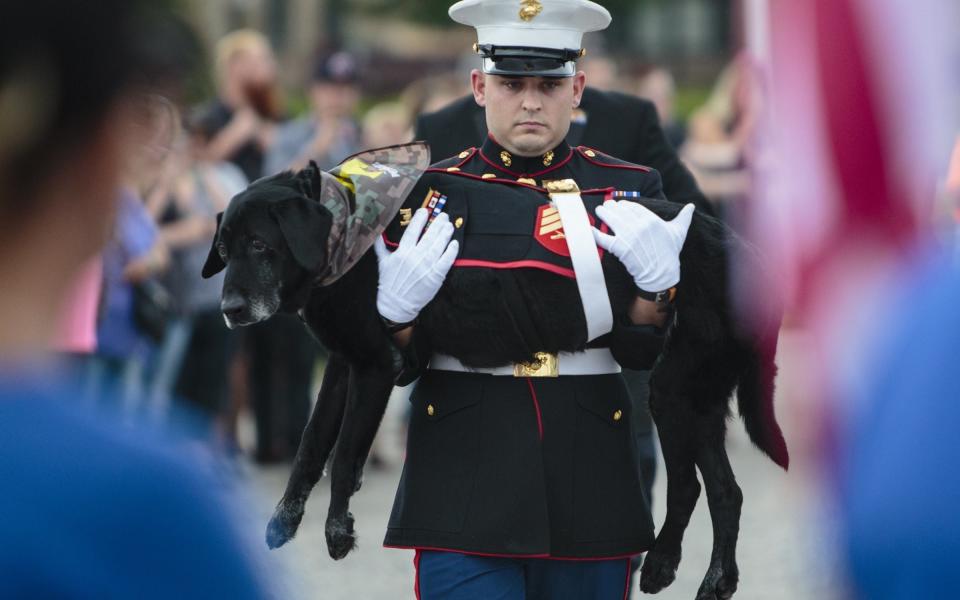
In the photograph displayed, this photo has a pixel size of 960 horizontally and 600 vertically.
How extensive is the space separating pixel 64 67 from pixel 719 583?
242 cm

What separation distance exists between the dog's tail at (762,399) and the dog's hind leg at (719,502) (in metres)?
0.08

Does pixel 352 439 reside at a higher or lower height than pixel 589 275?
lower

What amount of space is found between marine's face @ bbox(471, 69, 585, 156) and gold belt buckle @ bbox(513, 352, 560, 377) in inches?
20.1

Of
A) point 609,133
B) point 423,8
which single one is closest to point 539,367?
point 609,133

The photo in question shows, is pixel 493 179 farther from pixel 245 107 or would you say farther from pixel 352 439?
pixel 245 107

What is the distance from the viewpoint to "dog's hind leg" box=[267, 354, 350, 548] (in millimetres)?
3555

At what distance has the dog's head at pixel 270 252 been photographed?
3.45m

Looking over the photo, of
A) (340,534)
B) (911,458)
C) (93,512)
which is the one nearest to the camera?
(93,512)

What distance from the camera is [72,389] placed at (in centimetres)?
148

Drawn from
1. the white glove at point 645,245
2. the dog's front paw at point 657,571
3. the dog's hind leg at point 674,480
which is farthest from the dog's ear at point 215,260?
the dog's front paw at point 657,571

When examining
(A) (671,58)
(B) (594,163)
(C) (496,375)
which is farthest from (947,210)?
(A) (671,58)

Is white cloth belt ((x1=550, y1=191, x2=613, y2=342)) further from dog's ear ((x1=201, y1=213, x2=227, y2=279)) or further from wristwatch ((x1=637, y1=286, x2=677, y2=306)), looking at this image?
dog's ear ((x1=201, y1=213, x2=227, y2=279))

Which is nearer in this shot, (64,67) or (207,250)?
(64,67)

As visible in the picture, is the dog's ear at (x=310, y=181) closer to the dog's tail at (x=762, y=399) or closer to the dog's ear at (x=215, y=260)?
the dog's ear at (x=215, y=260)
